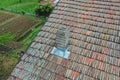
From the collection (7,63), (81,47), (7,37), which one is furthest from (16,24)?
(81,47)

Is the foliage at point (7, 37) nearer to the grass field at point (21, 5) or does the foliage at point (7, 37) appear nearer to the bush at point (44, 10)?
the bush at point (44, 10)

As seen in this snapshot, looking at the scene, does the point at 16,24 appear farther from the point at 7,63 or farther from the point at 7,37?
the point at 7,63

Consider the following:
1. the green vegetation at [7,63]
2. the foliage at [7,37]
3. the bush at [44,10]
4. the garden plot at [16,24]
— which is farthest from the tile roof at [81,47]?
the bush at [44,10]

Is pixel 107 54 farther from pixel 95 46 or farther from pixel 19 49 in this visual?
pixel 19 49

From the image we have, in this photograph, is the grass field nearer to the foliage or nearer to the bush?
the bush

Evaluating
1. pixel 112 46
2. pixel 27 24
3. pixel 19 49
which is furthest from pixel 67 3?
pixel 27 24

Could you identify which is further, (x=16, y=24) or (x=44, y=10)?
(x=44, y=10)
